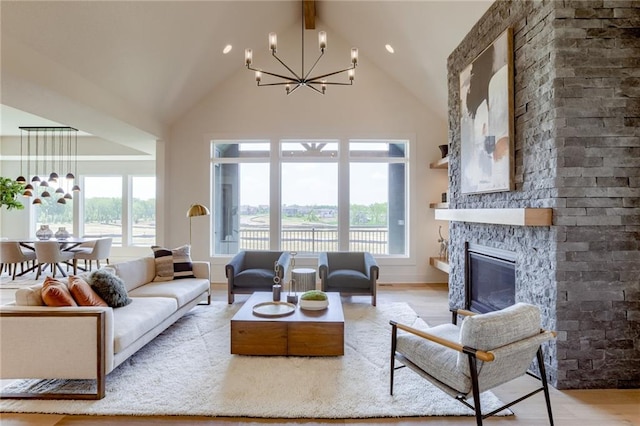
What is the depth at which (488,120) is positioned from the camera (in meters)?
3.53

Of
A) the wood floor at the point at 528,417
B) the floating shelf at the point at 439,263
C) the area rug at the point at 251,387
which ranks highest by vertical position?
the floating shelf at the point at 439,263

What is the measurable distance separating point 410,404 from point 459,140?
127 inches

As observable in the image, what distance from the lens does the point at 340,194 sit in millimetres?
6539

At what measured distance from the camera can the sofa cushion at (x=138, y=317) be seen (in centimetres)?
276

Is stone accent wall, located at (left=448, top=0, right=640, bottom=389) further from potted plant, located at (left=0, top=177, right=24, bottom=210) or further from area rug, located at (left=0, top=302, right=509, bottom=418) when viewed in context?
potted plant, located at (left=0, top=177, right=24, bottom=210)

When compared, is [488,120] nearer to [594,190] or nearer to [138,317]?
[594,190]

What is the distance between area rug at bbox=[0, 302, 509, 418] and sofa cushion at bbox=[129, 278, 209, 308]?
0.52 metres

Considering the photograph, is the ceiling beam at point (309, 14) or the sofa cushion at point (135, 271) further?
the ceiling beam at point (309, 14)

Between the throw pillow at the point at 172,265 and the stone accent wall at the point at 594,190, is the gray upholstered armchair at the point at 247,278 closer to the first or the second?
the throw pillow at the point at 172,265

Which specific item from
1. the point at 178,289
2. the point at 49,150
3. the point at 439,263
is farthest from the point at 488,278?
the point at 49,150

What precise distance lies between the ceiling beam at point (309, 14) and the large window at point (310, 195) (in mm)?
1967

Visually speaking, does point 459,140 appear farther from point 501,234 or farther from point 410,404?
point 410,404

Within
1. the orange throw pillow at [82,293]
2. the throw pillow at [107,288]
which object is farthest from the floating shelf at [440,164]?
the orange throw pillow at [82,293]

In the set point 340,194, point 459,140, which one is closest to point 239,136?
point 340,194
